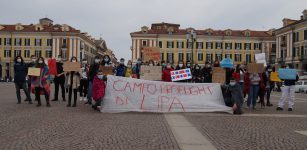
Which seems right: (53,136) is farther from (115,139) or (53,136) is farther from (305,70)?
(305,70)

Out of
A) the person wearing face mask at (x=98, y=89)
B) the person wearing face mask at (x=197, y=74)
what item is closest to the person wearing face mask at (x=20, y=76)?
the person wearing face mask at (x=98, y=89)

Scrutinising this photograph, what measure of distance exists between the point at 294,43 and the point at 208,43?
26155 mm

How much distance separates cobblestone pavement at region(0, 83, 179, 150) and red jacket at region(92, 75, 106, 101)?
Result: 85 cm

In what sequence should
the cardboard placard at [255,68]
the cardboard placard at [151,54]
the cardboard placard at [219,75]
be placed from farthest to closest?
the cardboard placard at [151,54] < the cardboard placard at [255,68] < the cardboard placard at [219,75]

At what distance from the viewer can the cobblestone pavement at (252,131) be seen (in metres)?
7.17

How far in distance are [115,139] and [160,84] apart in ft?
18.0

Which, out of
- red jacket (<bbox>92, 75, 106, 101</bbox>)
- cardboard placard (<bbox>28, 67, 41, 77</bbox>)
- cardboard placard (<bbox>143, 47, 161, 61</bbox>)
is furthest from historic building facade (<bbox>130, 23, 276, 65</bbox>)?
red jacket (<bbox>92, 75, 106, 101</bbox>)

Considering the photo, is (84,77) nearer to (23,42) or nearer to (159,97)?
(159,97)

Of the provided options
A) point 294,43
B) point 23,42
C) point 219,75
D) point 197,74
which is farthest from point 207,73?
point 23,42

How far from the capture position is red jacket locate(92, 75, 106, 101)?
12.1 metres

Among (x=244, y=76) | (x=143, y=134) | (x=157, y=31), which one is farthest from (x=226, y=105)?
(x=157, y=31)

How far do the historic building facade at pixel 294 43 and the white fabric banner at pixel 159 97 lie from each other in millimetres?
60694

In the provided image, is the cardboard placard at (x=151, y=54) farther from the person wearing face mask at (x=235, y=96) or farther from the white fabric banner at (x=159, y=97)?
the person wearing face mask at (x=235, y=96)

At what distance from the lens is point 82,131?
8.19 meters
